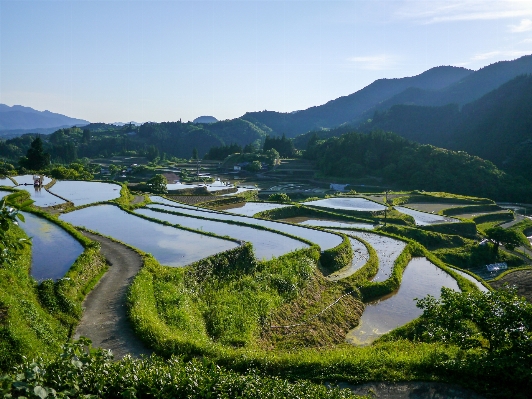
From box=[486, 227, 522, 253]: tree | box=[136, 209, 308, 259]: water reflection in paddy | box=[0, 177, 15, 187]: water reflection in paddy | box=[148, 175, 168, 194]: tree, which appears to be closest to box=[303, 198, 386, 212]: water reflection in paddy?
box=[486, 227, 522, 253]: tree

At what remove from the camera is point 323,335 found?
531 inches

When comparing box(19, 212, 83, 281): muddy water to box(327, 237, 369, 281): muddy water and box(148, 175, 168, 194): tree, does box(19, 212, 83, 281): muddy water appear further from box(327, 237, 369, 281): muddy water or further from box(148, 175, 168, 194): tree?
box(148, 175, 168, 194): tree

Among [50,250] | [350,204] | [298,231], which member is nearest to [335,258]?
[298,231]

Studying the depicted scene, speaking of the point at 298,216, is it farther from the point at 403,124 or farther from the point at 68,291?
the point at 403,124

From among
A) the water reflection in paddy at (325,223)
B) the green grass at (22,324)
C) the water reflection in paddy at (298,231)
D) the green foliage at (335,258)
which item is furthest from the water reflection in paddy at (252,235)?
the water reflection in paddy at (325,223)

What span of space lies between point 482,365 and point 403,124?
124344 millimetres

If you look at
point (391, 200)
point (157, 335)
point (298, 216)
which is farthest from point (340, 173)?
point (157, 335)

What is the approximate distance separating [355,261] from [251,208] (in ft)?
50.7

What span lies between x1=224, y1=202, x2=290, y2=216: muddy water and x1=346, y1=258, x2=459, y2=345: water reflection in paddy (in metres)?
14.2

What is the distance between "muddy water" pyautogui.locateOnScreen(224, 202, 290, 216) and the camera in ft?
107

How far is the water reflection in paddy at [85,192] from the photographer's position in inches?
1115

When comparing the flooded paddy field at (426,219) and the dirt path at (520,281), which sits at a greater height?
the flooded paddy field at (426,219)

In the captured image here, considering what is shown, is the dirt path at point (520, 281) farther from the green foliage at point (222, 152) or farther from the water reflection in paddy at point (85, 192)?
the green foliage at point (222, 152)

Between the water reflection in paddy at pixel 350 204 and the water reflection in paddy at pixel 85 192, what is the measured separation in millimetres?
17853
